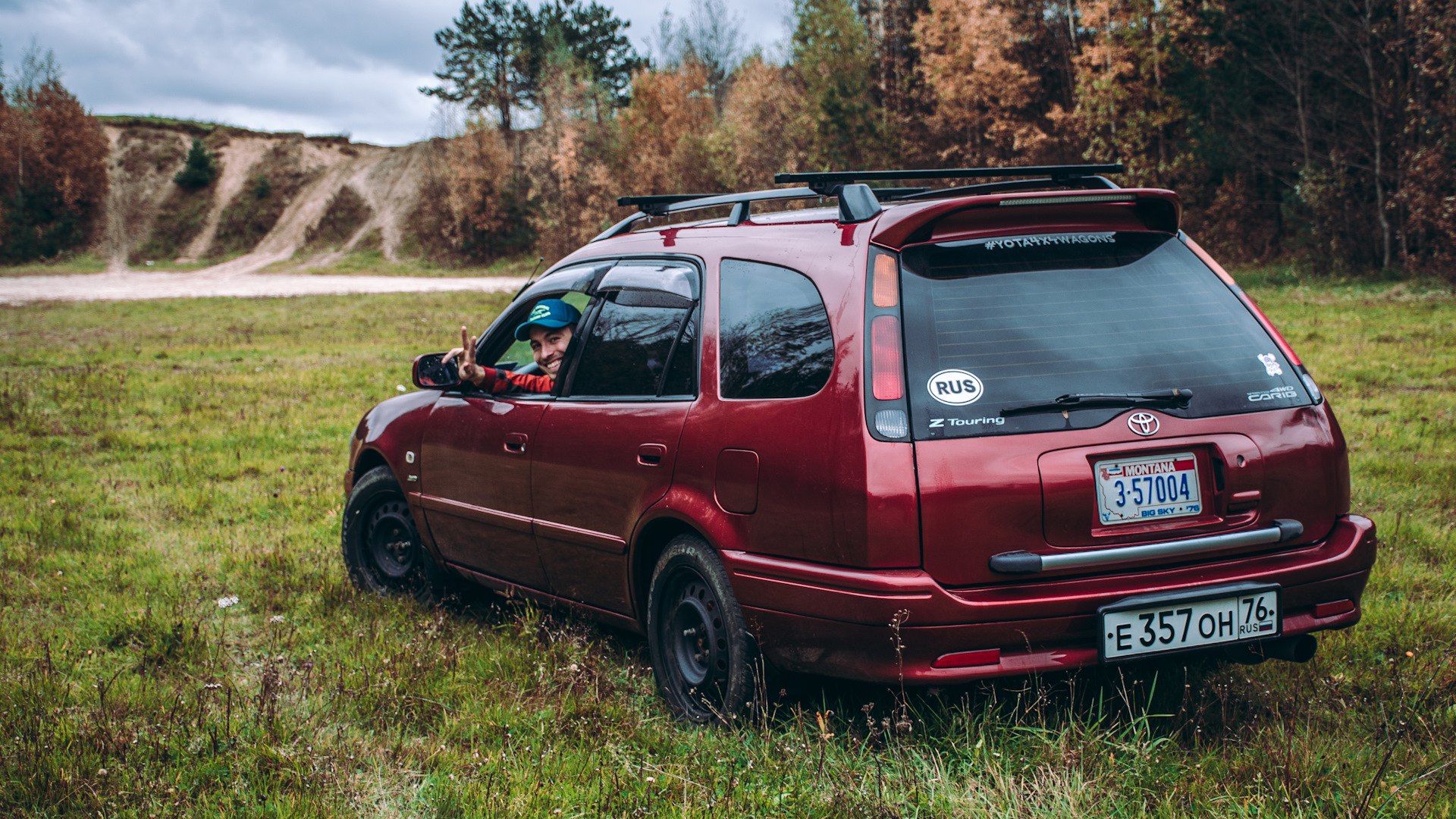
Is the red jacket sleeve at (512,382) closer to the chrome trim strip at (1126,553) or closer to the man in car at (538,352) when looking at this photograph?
the man in car at (538,352)

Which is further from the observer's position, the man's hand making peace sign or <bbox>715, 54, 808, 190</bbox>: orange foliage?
<bbox>715, 54, 808, 190</bbox>: orange foliage

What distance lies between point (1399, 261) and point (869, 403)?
2555 cm

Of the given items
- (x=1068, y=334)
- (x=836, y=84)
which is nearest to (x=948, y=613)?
(x=1068, y=334)

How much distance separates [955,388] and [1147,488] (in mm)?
623

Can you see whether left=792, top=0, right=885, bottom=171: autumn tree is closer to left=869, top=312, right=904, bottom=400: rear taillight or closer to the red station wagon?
the red station wagon

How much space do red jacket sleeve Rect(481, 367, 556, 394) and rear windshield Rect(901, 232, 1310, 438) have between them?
1892 mm

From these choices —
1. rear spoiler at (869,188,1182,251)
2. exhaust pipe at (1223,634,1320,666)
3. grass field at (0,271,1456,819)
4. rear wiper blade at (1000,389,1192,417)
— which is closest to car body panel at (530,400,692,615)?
grass field at (0,271,1456,819)

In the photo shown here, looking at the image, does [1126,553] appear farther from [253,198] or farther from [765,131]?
[253,198]

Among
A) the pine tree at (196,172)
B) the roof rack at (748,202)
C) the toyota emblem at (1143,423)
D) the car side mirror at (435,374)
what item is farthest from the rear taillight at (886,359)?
the pine tree at (196,172)

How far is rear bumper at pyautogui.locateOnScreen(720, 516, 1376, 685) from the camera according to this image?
110 inches

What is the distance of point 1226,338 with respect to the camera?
3.24 meters

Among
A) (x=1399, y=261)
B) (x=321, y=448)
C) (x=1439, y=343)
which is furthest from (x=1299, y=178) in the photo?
(x=321, y=448)

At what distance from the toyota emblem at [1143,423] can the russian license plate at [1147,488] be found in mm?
73

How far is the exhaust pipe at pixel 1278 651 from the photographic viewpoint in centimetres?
311
